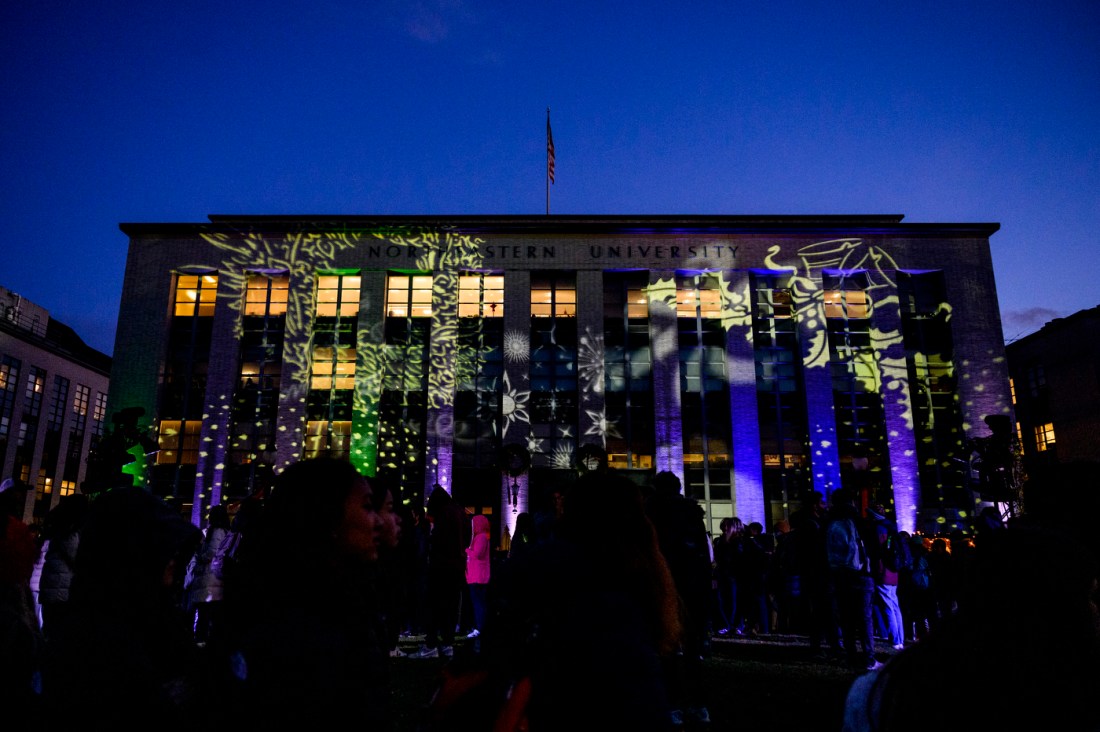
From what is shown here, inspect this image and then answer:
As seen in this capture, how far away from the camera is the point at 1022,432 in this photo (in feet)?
116

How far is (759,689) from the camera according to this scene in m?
6.50

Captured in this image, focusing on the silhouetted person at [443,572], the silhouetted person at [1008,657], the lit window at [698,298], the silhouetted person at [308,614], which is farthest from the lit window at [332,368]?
the silhouetted person at [1008,657]

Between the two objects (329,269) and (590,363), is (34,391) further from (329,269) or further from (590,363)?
(590,363)

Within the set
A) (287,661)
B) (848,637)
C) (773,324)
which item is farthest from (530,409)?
(287,661)

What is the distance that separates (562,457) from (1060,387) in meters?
27.6

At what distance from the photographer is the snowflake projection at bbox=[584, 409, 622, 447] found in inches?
854

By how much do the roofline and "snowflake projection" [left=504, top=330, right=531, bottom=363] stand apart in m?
4.04

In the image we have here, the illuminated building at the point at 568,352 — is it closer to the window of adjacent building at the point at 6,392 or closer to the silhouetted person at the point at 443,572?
the silhouetted person at the point at 443,572

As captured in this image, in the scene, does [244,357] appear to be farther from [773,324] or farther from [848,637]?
[848,637]

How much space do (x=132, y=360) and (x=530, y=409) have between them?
13953mm

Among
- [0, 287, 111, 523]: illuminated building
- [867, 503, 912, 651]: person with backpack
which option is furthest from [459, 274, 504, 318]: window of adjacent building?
[0, 287, 111, 523]: illuminated building

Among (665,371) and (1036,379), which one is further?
(1036,379)

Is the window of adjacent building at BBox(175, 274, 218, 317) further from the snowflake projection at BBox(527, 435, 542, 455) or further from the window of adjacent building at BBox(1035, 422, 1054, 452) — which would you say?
the window of adjacent building at BBox(1035, 422, 1054, 452)

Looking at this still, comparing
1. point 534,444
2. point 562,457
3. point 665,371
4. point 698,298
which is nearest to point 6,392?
point 534,444
